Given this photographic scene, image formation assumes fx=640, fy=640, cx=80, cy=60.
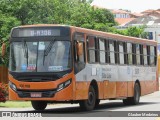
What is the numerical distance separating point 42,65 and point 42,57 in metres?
0.28

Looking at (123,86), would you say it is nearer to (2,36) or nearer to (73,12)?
(2,36)

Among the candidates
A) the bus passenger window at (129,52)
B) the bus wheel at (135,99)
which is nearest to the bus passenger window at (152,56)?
the bus wheel at (135,99)

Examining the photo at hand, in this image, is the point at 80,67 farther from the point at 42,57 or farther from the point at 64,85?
the point at 42,57

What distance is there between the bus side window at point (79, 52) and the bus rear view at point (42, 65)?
318mm

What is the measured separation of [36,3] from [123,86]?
26312mm

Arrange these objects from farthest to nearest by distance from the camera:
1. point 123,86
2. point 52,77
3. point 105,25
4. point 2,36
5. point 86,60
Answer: point 105,25, point 2,36, point 123,86, point 86,60, point 52,77

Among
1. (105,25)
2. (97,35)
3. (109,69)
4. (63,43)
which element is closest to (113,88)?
(109,69)

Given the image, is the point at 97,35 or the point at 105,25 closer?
the point at 97,35

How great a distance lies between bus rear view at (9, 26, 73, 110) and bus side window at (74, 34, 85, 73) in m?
0.32

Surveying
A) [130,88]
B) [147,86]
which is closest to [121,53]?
[130,88]

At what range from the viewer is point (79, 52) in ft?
73.3

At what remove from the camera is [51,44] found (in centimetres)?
2216

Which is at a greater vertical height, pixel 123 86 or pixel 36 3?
pixel 36 3

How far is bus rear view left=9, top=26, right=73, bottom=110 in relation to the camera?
21.8 metres
